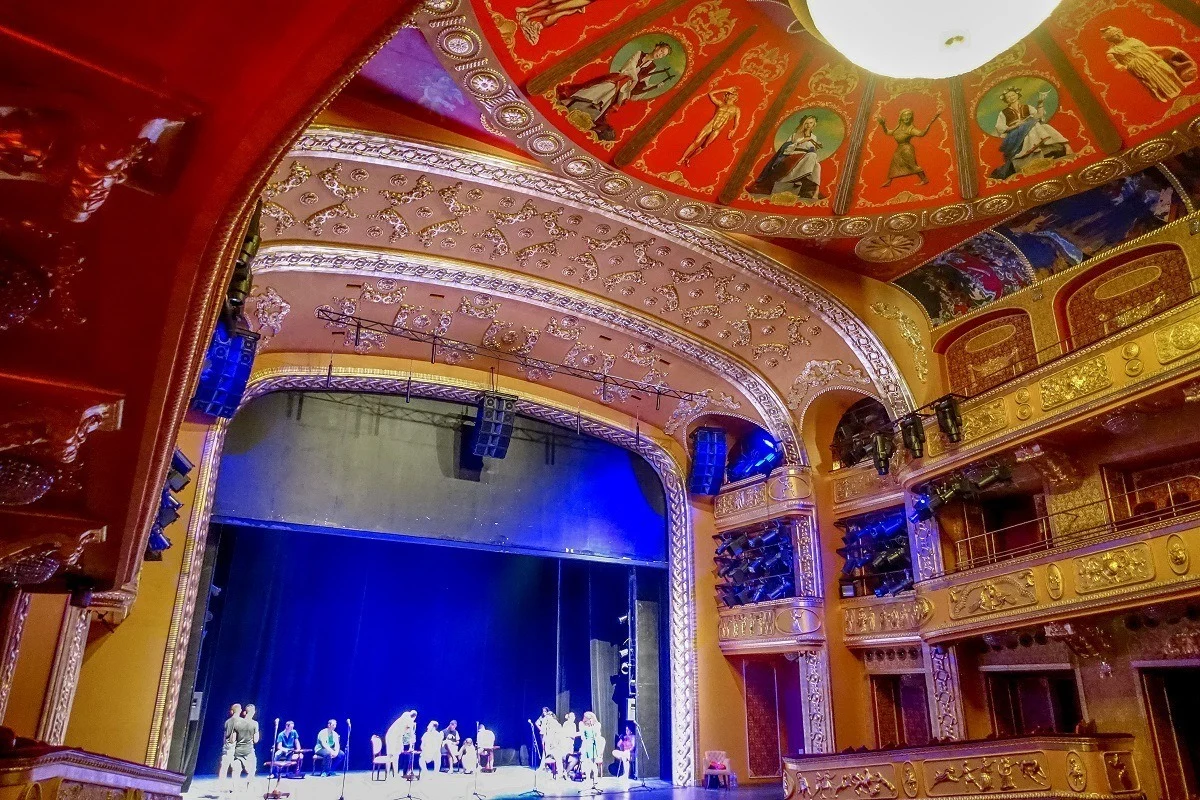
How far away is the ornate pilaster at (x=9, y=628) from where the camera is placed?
546 cm

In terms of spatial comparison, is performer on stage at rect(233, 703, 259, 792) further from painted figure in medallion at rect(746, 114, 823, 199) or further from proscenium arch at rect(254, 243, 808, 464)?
painted figure in medallion at rect(746, 114, 823, 199)

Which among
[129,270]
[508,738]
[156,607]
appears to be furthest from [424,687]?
[129,270]

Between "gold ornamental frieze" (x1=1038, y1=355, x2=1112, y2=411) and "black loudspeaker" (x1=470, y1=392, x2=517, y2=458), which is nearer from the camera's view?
"gold ornamental frieze" (x1=1038, y1=355, x2=1112, y2=411)

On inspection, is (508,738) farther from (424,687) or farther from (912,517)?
A: (912,517)

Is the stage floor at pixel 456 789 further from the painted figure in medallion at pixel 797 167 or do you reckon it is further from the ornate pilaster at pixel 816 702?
the painted figure in medallion at pixel 797 167

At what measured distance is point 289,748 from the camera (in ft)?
36.9

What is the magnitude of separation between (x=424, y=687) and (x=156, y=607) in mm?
5040

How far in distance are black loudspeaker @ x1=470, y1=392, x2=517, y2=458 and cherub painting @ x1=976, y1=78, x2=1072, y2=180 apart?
7.45 m

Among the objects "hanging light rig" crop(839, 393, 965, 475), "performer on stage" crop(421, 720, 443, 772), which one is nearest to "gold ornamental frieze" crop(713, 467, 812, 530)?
"hanging light rig" crop(839, 393, 965, 475)

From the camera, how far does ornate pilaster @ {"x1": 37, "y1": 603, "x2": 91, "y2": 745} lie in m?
7.64

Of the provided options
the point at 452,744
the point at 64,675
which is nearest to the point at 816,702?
the point at 452,744

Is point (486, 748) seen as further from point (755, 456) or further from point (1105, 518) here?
point (1105, 518)

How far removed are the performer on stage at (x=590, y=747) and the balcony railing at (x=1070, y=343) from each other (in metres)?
8.00

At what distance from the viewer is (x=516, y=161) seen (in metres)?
8.83
